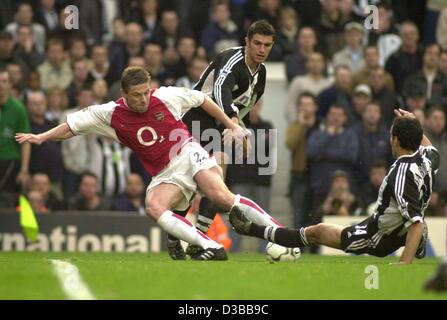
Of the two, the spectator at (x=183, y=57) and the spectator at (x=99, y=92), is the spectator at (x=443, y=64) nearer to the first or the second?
the spectator at (x=183, y=57)

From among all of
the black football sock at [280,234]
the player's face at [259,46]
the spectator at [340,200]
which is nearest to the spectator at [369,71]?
the spectator at [340,200]

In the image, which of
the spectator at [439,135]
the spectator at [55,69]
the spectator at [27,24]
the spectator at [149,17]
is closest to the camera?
the spectator at [439,135]

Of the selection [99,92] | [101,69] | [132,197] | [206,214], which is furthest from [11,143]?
[206,214]

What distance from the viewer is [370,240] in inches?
408

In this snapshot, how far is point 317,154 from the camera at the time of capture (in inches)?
636

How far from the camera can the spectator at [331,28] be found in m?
17.7

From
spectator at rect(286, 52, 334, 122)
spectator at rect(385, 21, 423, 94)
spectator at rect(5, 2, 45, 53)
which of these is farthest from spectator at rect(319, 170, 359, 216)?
spectator at rect(5, 2, 45, 53)

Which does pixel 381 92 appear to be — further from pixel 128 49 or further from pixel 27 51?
pixel 27 51

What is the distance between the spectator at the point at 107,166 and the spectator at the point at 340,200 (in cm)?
271

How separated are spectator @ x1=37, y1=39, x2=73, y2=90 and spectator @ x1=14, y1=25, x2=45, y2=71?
4.0 inches

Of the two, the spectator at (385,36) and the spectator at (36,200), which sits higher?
the spectator at (385,36)

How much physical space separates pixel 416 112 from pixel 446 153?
0.68 meters

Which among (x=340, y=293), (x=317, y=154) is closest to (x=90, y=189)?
(x=317, y=154)
